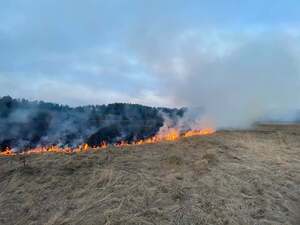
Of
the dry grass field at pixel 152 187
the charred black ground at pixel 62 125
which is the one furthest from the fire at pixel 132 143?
the charred black ground at pixel 62 125

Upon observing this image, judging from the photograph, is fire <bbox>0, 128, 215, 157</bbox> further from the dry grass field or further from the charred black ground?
the charred black ground

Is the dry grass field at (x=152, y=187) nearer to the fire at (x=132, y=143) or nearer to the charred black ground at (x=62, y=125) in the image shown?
the fire at (x=132, y=143)

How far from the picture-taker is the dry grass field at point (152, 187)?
718 centimetres

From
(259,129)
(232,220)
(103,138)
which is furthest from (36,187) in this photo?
(259,129)

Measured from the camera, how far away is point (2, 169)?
876cm

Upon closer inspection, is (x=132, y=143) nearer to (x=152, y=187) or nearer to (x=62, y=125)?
(x=62, y=125)

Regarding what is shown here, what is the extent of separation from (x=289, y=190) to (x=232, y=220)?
2470 millimetres

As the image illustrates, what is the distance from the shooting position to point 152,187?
26.5ft

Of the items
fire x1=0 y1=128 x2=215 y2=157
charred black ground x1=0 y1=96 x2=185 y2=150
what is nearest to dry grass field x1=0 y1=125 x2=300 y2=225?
fire x1=0 y1=128 x2=215 y2=157

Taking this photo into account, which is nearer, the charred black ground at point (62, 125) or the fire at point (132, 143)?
the fire at point (132, 143)

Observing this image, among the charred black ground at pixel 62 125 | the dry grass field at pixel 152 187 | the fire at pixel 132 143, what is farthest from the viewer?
the charred black ground at pixel 62 125

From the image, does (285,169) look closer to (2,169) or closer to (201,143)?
(201,143)

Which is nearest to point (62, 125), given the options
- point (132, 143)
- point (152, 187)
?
point (132, 143)

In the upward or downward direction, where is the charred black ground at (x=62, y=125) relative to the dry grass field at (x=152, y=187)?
upward
